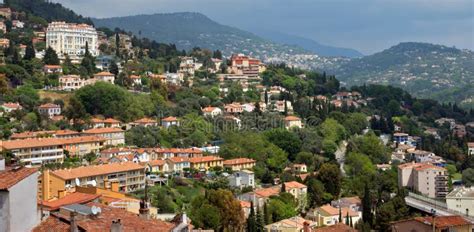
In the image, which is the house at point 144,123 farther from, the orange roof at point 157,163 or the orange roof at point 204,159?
the orange roof at point 157,163

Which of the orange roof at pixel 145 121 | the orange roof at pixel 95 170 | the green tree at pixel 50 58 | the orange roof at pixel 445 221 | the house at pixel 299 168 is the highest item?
the green tree at pixel 50 58

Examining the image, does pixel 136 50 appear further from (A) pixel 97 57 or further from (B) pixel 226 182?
(B) pixel 226 182

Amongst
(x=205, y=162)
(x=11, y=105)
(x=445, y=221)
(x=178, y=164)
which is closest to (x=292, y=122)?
(x=205, y=162)

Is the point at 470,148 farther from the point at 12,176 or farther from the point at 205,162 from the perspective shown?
the point at 12,176

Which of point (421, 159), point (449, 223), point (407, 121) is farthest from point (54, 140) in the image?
point (407, 121)

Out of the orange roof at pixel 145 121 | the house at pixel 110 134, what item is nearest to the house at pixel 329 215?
the house at pixel 110 134

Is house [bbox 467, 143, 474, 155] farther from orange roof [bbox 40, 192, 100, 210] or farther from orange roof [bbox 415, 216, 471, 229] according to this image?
orange roof [bbox 40, 192, 100, 210]

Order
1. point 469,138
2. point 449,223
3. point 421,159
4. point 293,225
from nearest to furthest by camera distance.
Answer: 1. point 449,223
2. point 293,225
3. point 421,159
4. point 469,138
